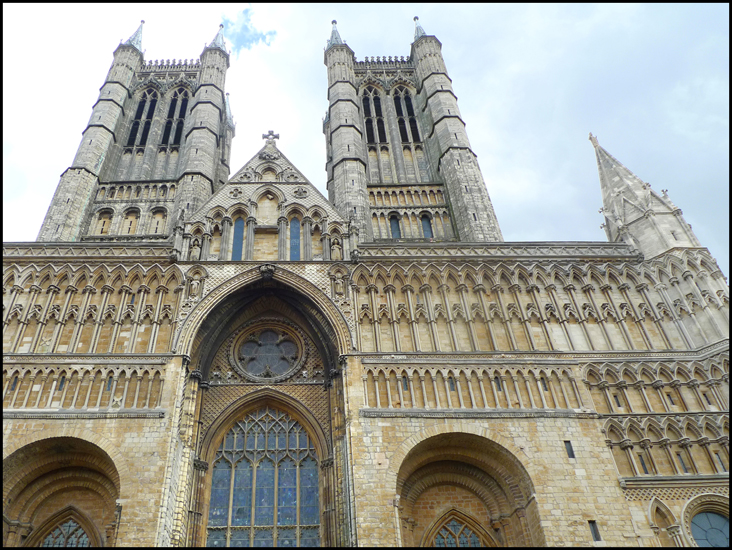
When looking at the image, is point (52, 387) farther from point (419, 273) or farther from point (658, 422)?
point (658, 422)

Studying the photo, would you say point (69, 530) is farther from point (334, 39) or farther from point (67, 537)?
point (334, 39)

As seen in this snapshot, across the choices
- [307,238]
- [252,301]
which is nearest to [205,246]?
[252,301]

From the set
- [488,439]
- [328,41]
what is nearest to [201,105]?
[328,41]

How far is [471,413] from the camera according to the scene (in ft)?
49.8

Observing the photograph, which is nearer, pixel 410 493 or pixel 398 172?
pixel 410 493

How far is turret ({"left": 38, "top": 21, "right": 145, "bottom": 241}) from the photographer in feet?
85.3

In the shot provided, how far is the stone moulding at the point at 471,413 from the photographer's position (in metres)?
15.0

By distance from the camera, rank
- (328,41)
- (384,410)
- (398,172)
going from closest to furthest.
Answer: (384,410) < (398,172) < (328,41)

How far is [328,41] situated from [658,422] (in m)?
33.5

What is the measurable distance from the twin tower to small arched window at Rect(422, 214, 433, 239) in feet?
0.21

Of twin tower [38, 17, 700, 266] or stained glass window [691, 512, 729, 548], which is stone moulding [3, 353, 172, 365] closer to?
twin tower [38, 17, 700, 266]

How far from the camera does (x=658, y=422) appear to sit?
15312 millimetres

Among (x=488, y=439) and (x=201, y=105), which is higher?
(x=201, y=105)

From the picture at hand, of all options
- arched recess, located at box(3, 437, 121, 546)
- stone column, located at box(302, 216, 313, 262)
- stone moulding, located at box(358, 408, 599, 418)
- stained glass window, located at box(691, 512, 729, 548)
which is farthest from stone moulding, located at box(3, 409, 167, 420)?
stained glass window, located at box(691, 512, 729, 548)
